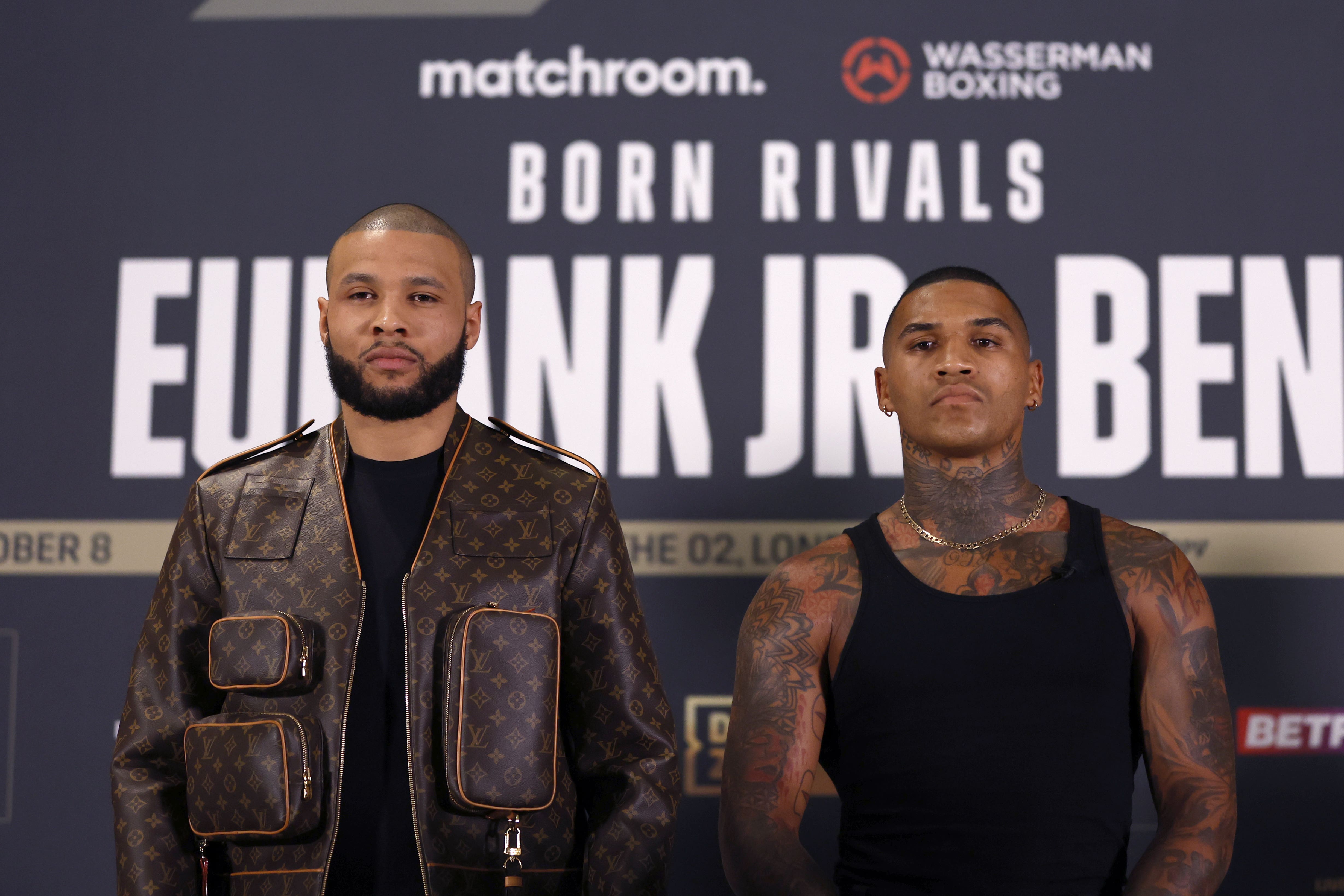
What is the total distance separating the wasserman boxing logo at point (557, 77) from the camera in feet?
8.95

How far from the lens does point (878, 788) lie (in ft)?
5.76

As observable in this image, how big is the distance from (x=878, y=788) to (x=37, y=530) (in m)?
1.86

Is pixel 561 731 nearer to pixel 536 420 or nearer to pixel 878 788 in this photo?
pixel 878 788

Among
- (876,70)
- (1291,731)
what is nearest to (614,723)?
(1291,731)

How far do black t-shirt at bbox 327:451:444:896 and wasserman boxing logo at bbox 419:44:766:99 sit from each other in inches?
48.7

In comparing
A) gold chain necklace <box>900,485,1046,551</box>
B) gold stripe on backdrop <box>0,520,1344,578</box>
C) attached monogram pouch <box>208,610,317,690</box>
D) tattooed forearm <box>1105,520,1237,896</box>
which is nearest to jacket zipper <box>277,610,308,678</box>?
attached monogram pouch <box>208,610,317,690</box>

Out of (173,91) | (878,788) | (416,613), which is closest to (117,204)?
(173,91)

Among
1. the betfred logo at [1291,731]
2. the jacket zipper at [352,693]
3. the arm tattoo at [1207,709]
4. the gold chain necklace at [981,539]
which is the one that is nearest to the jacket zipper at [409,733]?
the jacket zipper at [352,693]

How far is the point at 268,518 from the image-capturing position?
1762mm

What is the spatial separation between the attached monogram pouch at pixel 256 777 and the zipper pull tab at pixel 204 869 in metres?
0.06

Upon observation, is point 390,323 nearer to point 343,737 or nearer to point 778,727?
point 343,737

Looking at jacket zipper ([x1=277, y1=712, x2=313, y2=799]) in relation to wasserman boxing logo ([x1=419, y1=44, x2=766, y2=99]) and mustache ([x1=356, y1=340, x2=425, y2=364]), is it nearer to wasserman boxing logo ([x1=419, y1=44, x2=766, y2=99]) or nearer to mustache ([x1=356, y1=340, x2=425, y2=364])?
mustache ([x1=356, y1=340, x2=425, y2=364])

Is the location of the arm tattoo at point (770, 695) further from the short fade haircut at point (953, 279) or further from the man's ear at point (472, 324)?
the man's ear at point (472, 324)

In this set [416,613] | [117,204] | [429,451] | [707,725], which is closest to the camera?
[416,613]
